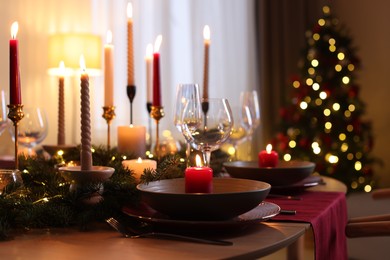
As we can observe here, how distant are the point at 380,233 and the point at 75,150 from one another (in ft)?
2.74

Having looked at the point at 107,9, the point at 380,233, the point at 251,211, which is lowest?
the point at 380,233

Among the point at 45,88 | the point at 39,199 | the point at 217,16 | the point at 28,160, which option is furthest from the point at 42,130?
the point at 217,16

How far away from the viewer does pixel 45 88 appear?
379 cm

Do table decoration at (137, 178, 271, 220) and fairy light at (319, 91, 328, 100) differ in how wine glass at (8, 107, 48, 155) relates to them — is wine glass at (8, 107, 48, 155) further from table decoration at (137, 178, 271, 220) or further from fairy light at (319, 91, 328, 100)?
fairy light at (319, 91, 328, 100)

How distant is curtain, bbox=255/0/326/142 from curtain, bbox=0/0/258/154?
46 cm

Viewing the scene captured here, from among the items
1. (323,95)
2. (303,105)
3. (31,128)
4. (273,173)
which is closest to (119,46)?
(303,105)

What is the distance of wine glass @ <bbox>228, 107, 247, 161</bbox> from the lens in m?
1.99

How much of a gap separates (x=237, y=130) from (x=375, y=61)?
3596 mm

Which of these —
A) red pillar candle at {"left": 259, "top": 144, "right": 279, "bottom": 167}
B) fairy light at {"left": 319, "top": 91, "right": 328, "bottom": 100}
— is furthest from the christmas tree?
red pillar candle at {"left": 259, "top": 144, "right": 279, "bottom": 167}

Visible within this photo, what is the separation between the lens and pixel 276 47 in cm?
526

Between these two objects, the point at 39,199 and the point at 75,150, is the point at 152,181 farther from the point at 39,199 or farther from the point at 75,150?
the point at 75,150

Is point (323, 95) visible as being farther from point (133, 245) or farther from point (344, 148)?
point (133, 245)

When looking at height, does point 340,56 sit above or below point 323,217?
above

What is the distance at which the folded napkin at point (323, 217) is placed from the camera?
115 cm
